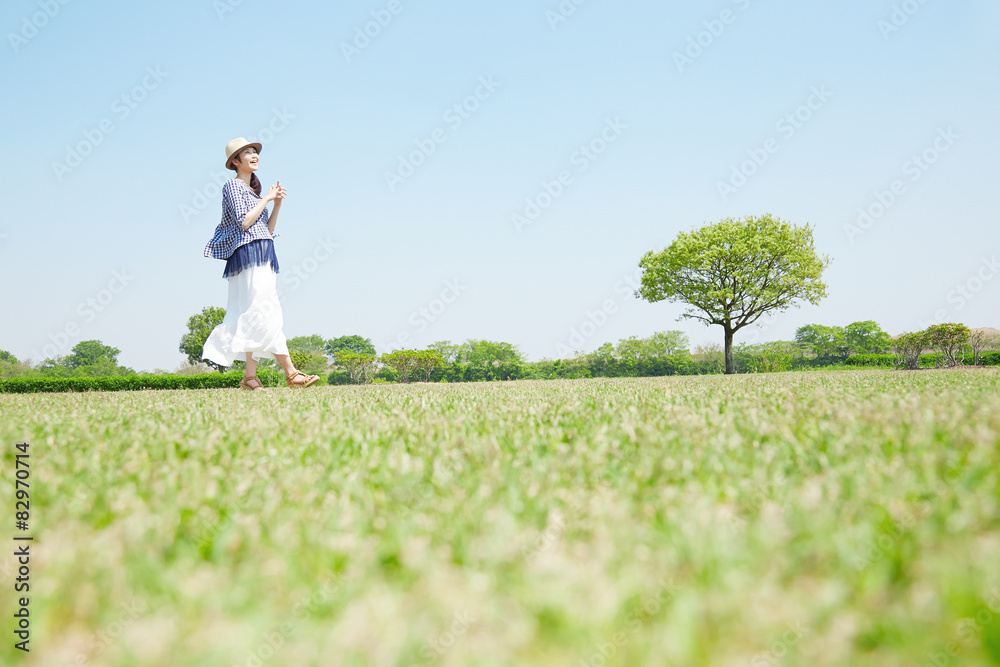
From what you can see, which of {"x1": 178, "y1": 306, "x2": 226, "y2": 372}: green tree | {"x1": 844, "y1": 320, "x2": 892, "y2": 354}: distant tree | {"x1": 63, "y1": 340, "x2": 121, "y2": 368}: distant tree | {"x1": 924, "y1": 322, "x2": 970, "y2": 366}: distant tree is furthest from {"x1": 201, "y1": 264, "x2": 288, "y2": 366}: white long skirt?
{"x1": 63, "y1": 340, "x2": 121, "y2": 368}: distant tree

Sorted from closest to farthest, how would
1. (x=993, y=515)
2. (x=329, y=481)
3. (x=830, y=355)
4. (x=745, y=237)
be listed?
(x=993, y=515), (x=329, y=481), (x=745, y=237), (x=830, y=355)

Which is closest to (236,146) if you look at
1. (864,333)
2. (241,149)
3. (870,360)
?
(241,149)

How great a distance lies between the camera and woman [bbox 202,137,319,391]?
7824 millimetres

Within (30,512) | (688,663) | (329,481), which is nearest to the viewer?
(688,663)

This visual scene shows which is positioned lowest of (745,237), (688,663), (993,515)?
(688,663)

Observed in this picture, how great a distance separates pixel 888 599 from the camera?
137cm

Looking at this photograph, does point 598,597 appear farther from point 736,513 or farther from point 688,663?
point 736,513

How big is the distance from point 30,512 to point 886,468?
3367 millimetres

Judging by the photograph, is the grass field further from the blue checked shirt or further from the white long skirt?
the blue checked shirt

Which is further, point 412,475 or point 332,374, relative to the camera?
point 332,374

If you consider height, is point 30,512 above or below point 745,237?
below

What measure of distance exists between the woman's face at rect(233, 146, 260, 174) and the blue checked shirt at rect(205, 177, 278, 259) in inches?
11.4

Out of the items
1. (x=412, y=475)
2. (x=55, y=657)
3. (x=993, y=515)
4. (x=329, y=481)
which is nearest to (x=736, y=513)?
(x=993, y=515)

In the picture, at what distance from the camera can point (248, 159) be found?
8406 millimetres
